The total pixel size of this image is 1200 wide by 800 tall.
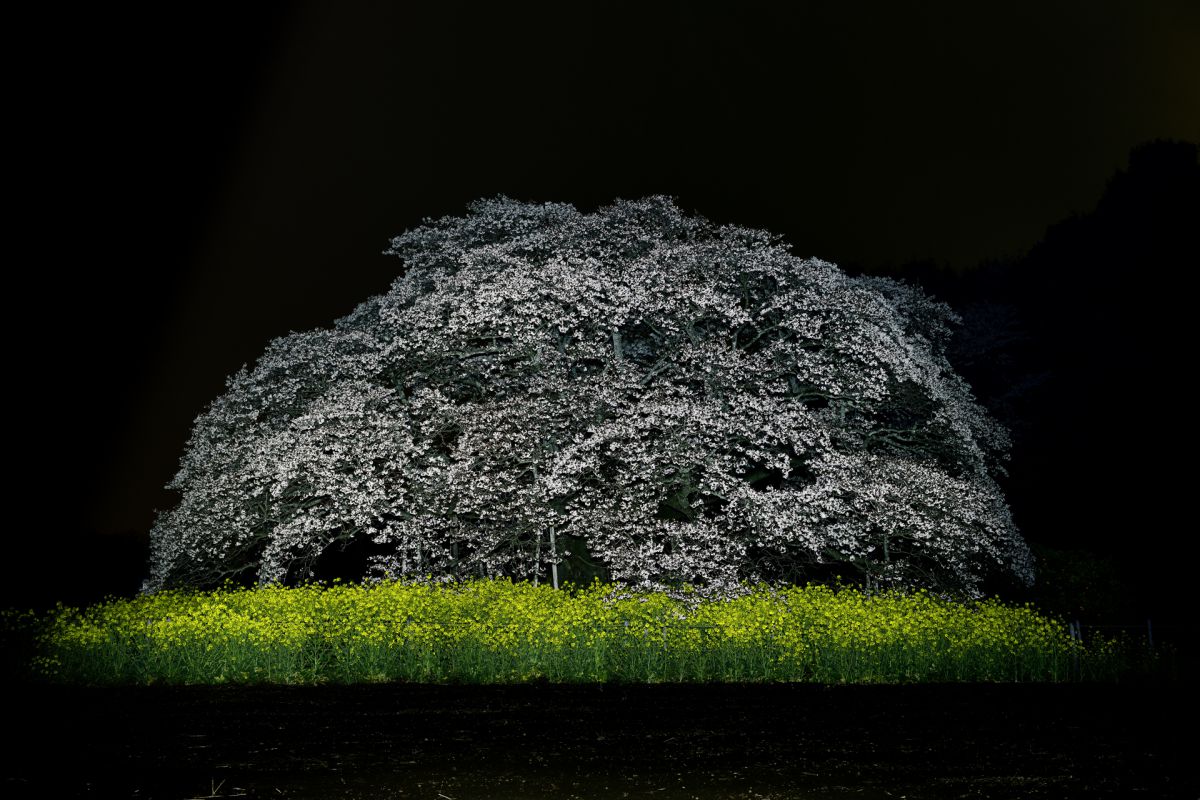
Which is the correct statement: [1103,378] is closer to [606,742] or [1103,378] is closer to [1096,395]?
[1096,395]

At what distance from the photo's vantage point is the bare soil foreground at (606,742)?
26.8 feet

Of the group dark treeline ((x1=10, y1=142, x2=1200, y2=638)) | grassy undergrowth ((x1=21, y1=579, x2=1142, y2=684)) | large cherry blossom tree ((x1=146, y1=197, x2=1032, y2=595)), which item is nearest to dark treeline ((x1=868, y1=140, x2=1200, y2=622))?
dark treeline ((x1=10, y1=142, x2=1200, y2=638))

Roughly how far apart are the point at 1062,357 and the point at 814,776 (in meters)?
33.9

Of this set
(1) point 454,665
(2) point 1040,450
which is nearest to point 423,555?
(1) point 454,665

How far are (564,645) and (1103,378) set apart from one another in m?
25.9

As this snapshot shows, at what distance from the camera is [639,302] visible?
19.2 metres

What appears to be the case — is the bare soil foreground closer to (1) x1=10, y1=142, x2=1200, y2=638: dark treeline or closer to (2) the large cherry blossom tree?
(2) the large cherry blossom tree

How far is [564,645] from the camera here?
16250mm

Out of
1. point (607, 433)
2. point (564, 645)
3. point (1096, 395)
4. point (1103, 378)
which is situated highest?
point (1103, 378)

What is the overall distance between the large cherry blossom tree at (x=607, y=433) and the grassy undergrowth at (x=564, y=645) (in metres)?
1.08

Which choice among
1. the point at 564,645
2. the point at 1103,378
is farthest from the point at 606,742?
the point at 1103,378

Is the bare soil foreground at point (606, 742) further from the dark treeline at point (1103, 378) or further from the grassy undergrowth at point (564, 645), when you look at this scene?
the dark treeline at point (1103, 378)

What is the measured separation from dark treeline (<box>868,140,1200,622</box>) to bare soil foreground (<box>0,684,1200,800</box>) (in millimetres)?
12581

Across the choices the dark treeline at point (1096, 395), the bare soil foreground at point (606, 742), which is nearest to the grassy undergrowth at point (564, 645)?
the bare soil foreground at point (606, 742)
